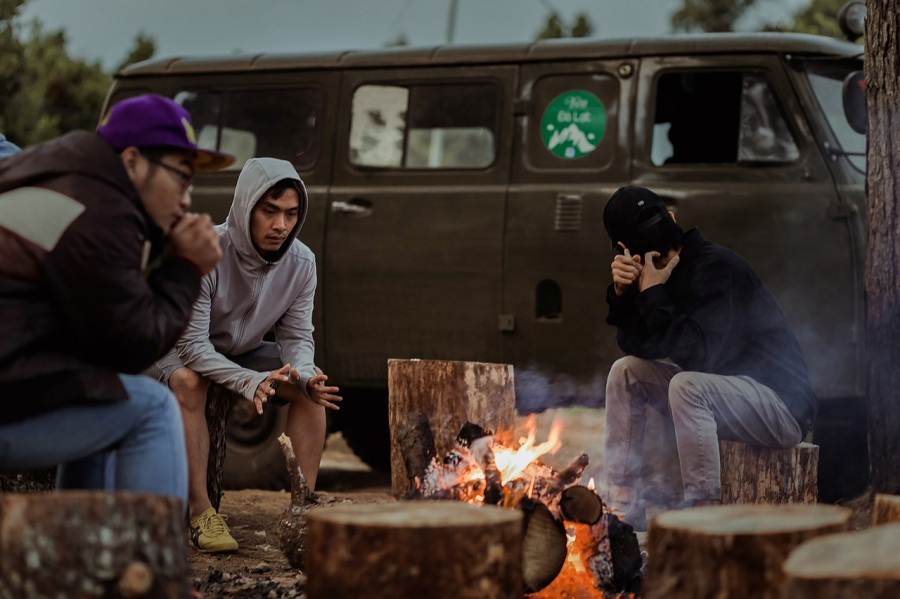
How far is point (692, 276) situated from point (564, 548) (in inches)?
58.9

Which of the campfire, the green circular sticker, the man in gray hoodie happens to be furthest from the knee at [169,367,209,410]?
the green circular sticker

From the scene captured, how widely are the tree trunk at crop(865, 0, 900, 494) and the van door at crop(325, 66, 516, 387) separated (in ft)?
6.89

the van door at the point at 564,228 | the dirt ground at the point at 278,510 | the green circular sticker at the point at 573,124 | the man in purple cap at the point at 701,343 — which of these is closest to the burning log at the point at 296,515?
the dirt ground at the point at 278,510

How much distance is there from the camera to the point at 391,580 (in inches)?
118

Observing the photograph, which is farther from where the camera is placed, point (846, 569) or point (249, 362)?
point (249, 362)

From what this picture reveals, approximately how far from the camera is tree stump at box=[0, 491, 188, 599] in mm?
2693

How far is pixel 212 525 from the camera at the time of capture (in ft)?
16.6

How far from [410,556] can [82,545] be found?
0.80 metres

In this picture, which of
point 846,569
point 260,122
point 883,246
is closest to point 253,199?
point 260,122

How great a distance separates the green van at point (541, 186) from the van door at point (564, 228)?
12 millimetres

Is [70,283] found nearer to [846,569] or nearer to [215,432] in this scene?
[846,569]

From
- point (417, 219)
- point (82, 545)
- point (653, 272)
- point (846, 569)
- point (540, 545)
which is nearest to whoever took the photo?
point (846, 569)

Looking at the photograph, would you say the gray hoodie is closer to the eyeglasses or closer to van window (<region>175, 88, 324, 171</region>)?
the eyeglasses

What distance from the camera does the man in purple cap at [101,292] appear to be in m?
2.93
